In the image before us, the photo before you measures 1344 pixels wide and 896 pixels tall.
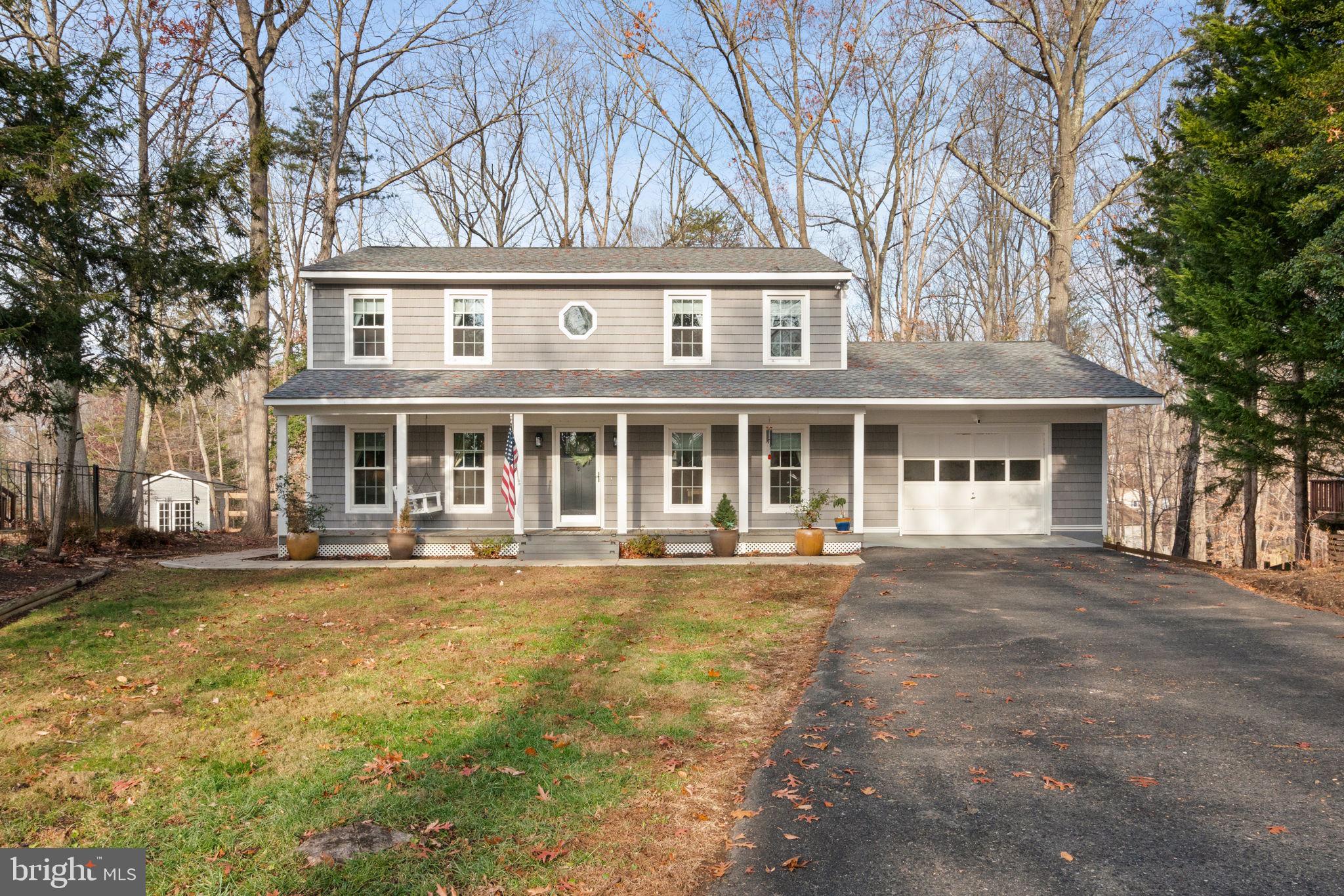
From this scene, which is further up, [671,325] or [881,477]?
[671,325]

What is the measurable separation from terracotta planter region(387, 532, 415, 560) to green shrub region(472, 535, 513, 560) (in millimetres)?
1151

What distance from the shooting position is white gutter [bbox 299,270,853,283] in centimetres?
1565

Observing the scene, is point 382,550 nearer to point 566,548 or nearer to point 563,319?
point 566,548

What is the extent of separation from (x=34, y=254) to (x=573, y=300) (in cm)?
873

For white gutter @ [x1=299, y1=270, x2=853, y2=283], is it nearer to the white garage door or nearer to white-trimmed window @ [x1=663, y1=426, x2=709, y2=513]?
white-trimmed window @ [x1=663, y1=426, x2=709, y2=513]

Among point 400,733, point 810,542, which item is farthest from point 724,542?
point 400,733

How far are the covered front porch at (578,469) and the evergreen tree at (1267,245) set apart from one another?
19.3 ft

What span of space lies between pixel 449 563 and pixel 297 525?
3032 millimetres

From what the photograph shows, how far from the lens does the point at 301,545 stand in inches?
561

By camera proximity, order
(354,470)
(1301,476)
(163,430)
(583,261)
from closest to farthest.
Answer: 1. (1301,476)
2. (354,470)
3. (583,261)
4. (163,430)

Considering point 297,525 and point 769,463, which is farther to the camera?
point 769,463

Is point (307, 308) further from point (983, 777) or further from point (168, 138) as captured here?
point (983, 777)

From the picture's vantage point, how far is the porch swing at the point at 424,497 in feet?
49.8

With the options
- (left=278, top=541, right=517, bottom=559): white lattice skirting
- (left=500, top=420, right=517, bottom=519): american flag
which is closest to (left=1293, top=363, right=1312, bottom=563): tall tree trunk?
(left=500, top=420, right=517, bottom=519): american flag
